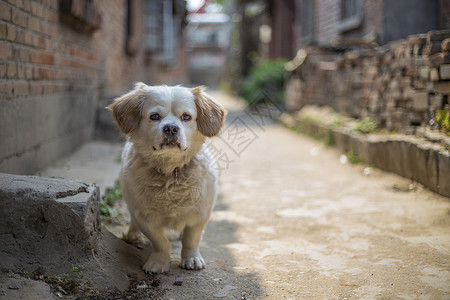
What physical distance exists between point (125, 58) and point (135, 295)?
26.2ft

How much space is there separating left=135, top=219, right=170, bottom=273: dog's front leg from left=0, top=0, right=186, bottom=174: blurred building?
3.73 feet

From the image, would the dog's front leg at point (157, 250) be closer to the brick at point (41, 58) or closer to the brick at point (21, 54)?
the brick at point (21, 54)

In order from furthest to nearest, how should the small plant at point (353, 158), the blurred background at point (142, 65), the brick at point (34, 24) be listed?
1. the small plant at point (353, 158)
2. the brick at point (34, 24)
3. the blurred background at point (142, 65)

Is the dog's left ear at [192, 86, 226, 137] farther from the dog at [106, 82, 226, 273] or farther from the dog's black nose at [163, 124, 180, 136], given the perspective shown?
the dog's black nose at [163, 124, 180, 136]

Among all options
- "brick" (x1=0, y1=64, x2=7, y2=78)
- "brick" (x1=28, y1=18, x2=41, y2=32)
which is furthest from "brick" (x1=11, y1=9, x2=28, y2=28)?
"brick" (x1=0, y1=64, x2=7, y2=78)

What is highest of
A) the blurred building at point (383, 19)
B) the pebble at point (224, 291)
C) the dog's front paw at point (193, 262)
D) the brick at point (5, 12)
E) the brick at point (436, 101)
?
the blurred building at point (383, 19)

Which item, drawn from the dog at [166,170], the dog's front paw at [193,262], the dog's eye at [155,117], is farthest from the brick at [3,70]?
the dog's front paw at [193,262]

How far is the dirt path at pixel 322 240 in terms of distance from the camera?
2.50 metres

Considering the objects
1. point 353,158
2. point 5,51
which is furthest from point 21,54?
point 353,158

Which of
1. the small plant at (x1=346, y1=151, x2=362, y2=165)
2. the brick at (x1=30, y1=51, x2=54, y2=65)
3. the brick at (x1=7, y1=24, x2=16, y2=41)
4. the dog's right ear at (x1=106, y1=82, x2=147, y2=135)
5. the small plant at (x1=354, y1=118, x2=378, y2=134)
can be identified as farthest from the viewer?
the small plant at (x1=354, y1=118, x2=378, y2=134)

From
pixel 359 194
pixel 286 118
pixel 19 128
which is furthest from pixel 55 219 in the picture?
pixel 286 118

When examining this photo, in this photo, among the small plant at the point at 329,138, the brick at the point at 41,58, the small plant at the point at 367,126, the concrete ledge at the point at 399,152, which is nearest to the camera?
the brick at the point at 41,58

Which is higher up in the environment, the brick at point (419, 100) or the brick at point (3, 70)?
the brick at point (3, 70)

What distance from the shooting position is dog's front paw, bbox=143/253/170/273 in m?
2.71
